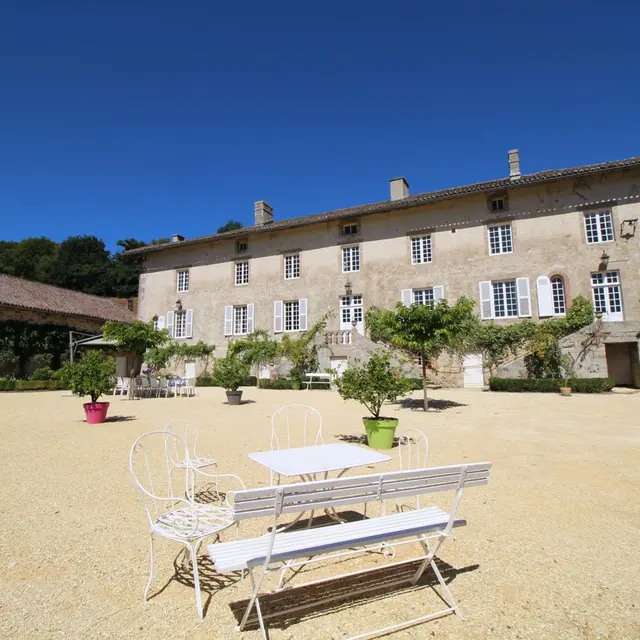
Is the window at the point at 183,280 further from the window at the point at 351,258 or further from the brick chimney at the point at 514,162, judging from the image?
the brick chimney at the point at 514,162

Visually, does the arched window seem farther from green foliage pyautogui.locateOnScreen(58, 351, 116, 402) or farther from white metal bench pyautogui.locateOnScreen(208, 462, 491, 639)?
white metal bench pyautogui.locateOnScreen(208, 462, 491, 639)

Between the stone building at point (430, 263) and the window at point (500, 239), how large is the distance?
1.7 inches

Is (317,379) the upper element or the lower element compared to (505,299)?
lower

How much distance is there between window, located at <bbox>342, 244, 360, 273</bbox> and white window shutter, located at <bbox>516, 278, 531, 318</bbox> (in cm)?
752

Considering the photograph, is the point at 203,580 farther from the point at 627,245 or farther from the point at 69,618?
the point at 627,245

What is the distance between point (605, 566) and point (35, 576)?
382cm

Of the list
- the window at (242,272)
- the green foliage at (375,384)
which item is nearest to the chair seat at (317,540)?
the green foliage at (375,384)

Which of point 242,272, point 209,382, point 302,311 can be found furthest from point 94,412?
point 242,272

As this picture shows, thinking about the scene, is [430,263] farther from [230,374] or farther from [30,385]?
[30,385]

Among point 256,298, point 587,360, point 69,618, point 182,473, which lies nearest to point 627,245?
point 587,360

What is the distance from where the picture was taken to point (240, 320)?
80.0ft

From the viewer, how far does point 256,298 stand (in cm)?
2405

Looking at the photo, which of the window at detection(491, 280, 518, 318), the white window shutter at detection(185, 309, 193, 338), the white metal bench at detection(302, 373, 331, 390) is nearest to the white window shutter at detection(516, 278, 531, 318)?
the window at detection(491, 280, 518, 318)

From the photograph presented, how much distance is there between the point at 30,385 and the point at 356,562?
19783mm
